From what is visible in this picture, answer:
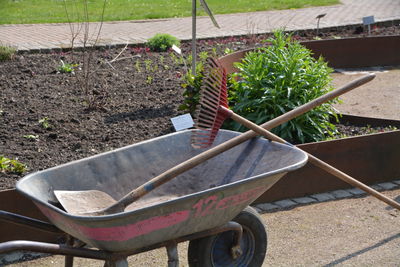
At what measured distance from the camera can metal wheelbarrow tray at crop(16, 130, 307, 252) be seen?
10.5ft

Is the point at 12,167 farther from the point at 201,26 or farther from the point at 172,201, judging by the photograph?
the point at 201,26

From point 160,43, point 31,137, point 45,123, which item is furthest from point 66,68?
point 31,137

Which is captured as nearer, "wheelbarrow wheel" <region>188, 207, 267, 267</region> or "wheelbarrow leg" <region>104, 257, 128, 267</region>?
"wheelbarrow leg" <region>104, 257, 128, 267</region>

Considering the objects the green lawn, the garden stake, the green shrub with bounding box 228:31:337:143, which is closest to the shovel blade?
A: the garden stake

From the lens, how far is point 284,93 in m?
5.72

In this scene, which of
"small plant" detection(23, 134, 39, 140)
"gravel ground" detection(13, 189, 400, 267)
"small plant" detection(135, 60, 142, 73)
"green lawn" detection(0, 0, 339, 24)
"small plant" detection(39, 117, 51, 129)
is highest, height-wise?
"green lawn" detection(0, 0, 339, 24)

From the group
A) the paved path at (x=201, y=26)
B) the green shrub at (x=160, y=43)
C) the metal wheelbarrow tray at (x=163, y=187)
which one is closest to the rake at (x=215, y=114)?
the metal wheelbarrow tray at (x=163, y=187)

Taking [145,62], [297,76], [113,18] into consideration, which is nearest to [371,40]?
[145,62]

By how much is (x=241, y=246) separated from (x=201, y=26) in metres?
7.42

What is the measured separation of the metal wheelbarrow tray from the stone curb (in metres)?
1.05

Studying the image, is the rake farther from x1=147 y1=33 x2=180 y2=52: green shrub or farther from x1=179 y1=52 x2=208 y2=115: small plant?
x1=147 y1=33 x2=180 y2=52: green shrub

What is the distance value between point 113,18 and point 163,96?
5.29m

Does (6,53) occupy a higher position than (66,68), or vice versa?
(6,53)

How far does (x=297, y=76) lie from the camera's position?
5793 millimetres
